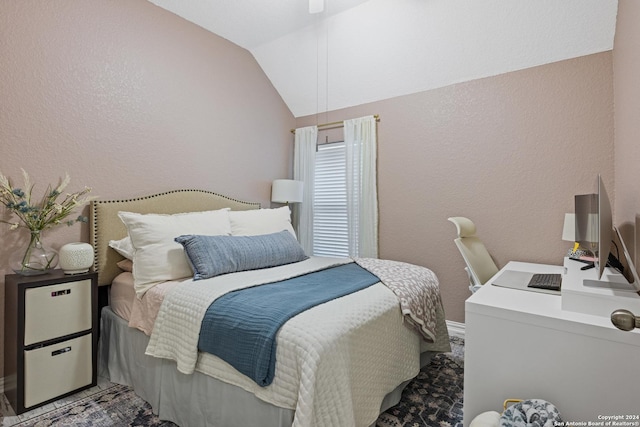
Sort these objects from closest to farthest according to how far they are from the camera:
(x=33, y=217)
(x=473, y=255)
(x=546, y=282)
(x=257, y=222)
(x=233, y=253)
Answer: (x=546, y=282), (x=33, y=217), (x=233, y=253), (x=473, y=255), (x=257, y=222)

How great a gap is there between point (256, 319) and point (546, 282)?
1.65 m

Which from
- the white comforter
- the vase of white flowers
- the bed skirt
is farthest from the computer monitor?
the vase of white flowers

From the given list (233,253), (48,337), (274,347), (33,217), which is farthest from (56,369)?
(274,347)

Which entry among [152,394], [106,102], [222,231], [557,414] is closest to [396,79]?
[222,231]

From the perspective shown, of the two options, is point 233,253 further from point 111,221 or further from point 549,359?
point 549,359

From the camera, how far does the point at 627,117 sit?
2.02 m

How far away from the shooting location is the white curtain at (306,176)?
13.7ft

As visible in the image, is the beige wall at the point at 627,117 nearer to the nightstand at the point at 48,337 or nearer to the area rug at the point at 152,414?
the area rug at the point at 152,414

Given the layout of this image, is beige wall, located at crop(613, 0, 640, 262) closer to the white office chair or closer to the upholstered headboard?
the white office chair

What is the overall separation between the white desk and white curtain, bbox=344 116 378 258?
7.04 feet

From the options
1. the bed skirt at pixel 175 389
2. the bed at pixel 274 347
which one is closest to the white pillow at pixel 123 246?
the bed at pixel 274 347

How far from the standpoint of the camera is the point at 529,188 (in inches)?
114

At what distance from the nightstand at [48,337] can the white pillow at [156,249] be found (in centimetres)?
35

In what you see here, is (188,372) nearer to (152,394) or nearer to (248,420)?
(248,420)
